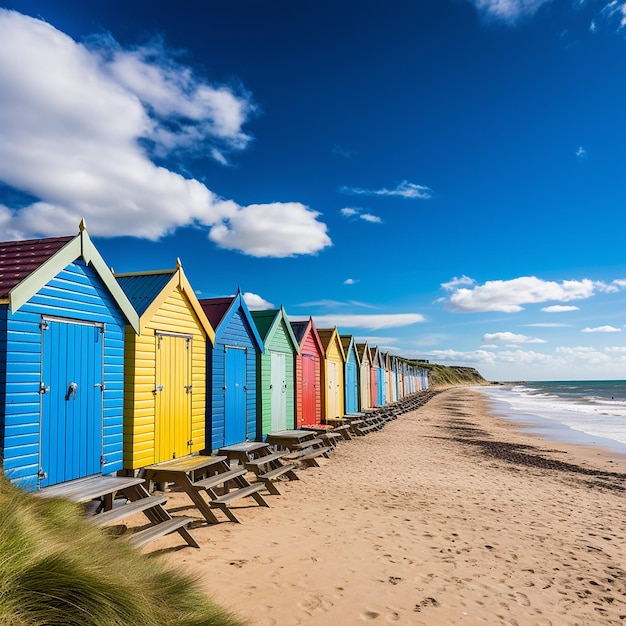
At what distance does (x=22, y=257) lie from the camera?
7.53 metres

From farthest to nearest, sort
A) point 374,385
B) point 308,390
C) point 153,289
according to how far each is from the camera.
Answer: point 374,385 → point 308,390 → point 153,289

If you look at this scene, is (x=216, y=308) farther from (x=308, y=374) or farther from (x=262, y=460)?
(x=308, y=374)

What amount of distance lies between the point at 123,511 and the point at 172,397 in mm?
4102

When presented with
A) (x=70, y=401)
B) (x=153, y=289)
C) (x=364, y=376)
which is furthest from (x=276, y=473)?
(x=364, y=376)

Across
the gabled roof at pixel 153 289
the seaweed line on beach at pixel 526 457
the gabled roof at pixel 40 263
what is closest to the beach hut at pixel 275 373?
the gabled roof at pixel 153 289

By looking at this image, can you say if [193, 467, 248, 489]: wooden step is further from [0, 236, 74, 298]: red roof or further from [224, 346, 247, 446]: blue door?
[0, 236, 74, 298]: red roof

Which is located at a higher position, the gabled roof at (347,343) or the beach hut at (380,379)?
the gabled roof at (347,343)

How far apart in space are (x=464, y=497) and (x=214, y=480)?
4990mm

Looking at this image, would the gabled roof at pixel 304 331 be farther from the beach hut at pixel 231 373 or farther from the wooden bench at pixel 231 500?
the wooden bench at pixel 231 500

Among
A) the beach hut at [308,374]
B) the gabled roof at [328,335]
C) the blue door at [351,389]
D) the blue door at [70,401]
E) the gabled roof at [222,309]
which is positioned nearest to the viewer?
the blue door at [70,401]

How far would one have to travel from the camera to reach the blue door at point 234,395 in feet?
40.7

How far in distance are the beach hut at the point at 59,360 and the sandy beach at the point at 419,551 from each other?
1.89 metres

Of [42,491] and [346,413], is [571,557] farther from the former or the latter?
[346,413]

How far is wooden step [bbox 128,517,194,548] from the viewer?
Answer: 228 inches
